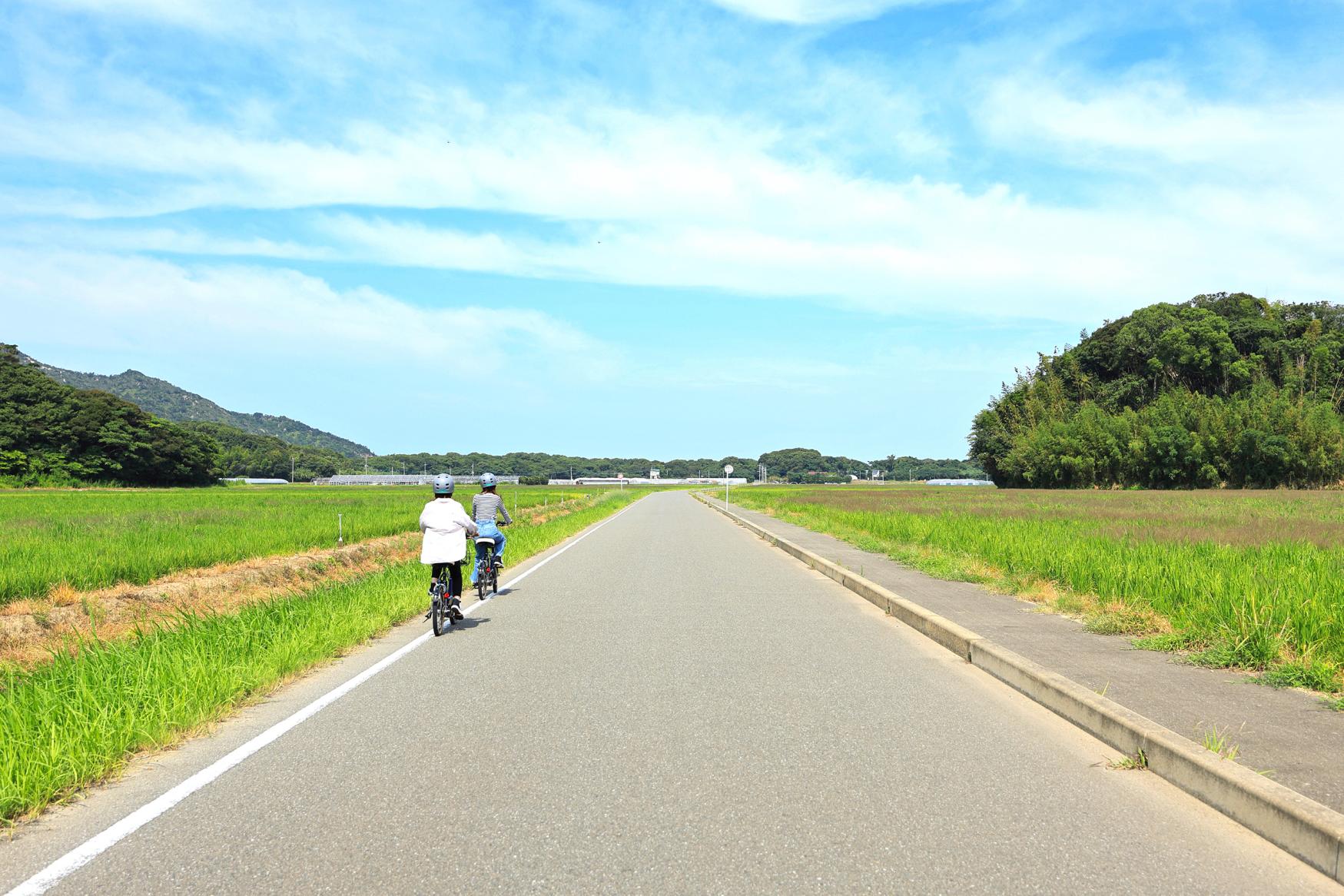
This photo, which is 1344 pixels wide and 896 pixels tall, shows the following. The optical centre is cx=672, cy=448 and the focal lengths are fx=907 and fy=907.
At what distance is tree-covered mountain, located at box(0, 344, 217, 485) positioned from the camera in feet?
273

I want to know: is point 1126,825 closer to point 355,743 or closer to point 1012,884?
point 1012,884

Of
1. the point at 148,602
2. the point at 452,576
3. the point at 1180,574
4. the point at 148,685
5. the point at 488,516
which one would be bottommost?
the point at 148,602

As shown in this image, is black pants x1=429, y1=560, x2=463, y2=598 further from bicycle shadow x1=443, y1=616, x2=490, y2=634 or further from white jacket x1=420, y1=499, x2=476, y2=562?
bicycle shadow x1=443, y1=616, x2=490, y2=634

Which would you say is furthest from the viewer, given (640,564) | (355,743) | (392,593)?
(640,564)

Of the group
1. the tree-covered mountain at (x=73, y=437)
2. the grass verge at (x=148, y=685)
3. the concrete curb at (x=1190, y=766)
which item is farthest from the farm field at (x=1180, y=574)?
the tree-covered mountain at (x=73, y=437)

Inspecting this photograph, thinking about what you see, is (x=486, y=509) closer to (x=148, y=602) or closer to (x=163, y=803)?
(x=148, y=602)

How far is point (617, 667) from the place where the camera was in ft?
26.5

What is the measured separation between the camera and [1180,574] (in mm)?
11070

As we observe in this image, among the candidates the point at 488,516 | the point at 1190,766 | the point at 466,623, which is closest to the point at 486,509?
the point at 488,516

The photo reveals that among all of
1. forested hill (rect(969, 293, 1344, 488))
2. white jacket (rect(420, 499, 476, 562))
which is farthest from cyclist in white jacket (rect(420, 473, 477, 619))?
forested hill (rect(969, 293, 1344, 488))

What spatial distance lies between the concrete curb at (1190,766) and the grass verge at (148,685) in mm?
5842

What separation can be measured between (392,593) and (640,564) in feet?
23.8

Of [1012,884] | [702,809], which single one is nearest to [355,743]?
[702,809]

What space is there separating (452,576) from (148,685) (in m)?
4.16
